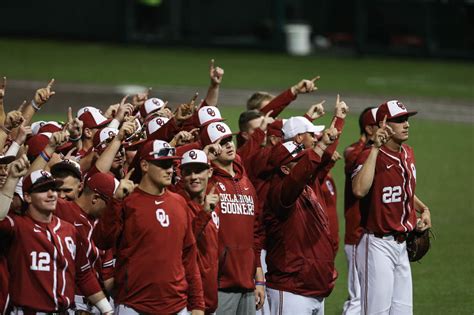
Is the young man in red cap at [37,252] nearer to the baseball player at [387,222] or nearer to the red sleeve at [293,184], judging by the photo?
the red sleeve at [293,184]

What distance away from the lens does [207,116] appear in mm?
9906

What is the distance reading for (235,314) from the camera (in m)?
8.90

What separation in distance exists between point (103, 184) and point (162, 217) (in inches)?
32.6

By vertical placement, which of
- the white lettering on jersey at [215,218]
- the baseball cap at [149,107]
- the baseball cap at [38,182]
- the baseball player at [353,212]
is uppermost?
the baseball cap at [38,182]

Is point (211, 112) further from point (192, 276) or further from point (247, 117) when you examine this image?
point (192, 276)

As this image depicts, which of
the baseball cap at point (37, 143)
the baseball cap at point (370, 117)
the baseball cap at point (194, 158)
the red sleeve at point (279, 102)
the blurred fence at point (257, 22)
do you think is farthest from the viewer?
the blurred fence at point (257, 22)

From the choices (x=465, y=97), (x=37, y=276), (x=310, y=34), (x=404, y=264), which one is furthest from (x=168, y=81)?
(x=37, y=276)

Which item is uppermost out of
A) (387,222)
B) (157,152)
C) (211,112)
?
(157,152)

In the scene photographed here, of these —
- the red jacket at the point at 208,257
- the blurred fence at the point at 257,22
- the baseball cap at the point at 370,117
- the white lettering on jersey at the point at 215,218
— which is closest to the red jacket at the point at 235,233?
the white lettering on jersey at the point at 215,218

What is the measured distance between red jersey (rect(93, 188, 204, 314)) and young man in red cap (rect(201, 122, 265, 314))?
1061mm

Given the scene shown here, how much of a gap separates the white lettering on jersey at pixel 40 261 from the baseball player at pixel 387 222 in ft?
10.5

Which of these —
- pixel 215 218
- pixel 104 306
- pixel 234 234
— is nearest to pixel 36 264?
pixel 104 306

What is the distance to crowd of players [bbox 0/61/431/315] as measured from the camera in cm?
756

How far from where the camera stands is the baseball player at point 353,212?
10734 millimetres
